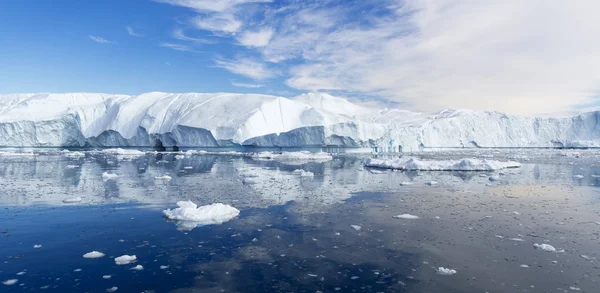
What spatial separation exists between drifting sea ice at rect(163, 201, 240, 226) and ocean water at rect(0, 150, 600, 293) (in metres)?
0.22

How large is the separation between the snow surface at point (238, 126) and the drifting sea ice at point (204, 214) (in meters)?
27.2

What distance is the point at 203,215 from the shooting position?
6.91 meters

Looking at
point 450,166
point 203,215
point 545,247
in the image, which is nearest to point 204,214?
point 203,215

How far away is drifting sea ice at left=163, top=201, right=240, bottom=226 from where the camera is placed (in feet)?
22.4

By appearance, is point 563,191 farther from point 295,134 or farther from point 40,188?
point 295,134

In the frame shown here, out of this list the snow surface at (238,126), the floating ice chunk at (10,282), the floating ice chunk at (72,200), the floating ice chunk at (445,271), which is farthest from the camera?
the snow surface at (238,126)

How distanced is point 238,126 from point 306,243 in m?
33.2

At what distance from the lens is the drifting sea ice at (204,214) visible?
683 centimetres

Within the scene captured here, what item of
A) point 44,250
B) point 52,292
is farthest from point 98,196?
point 52,292

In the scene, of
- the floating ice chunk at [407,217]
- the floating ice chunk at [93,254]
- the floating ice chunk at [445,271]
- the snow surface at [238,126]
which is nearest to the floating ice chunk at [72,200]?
the floating ice chunk at [93,254]

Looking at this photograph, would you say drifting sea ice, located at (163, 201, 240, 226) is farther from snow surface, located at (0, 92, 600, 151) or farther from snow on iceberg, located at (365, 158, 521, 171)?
snow surface, located at (0, 92, 600, 151)

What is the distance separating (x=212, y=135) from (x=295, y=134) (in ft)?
28.0

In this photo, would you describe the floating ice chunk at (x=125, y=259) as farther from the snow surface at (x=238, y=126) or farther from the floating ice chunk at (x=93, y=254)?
the snow surface at (x=238, y=126)

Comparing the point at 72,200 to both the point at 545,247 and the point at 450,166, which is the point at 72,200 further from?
the point at 450,166
